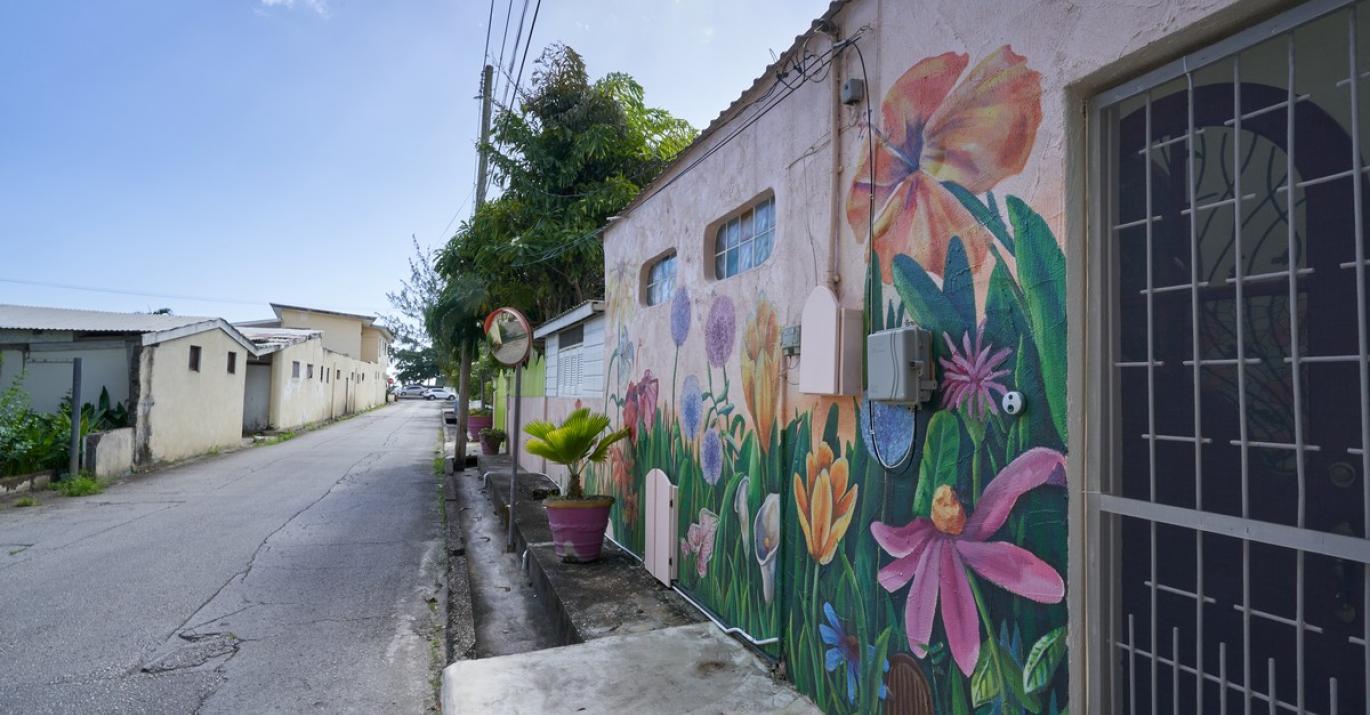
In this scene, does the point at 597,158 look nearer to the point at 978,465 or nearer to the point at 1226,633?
the point at 978,465

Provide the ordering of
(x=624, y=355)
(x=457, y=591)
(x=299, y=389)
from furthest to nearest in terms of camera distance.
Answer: (x=299, y=389) → (x=624, y=355) → (x=457, y=591)

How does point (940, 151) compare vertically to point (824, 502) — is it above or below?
above

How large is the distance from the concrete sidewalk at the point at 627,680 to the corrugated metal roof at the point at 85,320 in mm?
14047

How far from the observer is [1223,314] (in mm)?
1855

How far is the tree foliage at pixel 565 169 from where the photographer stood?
11.5 metres

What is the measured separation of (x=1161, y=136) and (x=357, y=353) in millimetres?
44361

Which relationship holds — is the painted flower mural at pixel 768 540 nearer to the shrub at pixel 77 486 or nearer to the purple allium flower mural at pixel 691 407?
the purple allium flower mural at pixel 691 407

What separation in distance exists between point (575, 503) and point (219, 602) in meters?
3.01

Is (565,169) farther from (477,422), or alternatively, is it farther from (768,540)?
(477,422)

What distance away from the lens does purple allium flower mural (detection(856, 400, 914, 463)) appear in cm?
278

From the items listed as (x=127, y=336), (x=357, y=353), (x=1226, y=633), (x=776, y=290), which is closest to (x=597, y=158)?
(x=776, y=290)

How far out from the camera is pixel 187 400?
1520cm

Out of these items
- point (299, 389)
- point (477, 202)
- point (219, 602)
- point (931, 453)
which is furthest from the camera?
point (299, 389)

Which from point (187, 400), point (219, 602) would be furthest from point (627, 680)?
point (187, 400)
